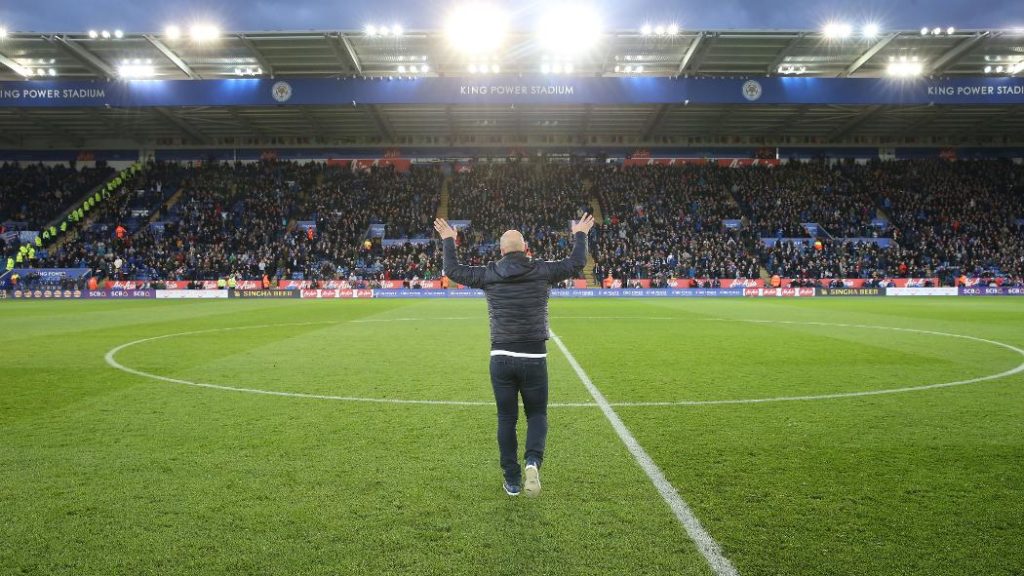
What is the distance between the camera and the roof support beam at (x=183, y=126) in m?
45.0

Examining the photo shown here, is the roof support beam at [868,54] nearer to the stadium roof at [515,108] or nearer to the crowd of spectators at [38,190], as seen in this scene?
the stadium roof at [515,108]

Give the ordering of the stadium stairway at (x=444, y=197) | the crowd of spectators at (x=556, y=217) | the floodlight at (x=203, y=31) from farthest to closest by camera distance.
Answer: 1. the stadium stairway at (x=444, y=197)
2. the crowd of spectators at (x=556, y=217)
3. the floodlight at (x=203, y=31)

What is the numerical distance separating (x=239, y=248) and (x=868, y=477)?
136 feet

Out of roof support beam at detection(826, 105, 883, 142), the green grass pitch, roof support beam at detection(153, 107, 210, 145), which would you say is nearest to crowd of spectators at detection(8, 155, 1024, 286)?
roof support beam at detection(826, 105, 883, 142)

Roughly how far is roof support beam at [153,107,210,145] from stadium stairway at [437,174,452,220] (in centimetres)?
1870

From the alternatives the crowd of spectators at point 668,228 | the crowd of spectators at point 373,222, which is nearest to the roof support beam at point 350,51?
the crowd of spectators at point 373,222

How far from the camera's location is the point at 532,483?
4.67m

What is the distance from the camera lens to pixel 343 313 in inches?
926

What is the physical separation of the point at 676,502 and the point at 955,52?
1745 inches

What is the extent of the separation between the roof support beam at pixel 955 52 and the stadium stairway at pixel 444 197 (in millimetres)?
31885

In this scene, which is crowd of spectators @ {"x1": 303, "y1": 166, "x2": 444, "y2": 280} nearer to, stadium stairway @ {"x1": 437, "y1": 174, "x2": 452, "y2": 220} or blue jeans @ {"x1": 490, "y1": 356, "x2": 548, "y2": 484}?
stadium stairway @ {"x1": 437, "y1": 174, "x2": 452, "y2": 220}

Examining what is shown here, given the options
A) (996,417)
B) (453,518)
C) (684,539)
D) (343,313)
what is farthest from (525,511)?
(343,313)

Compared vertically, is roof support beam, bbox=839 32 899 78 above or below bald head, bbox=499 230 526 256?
above

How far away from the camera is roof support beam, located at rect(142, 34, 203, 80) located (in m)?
36.3
